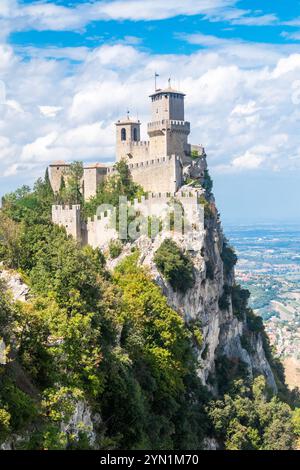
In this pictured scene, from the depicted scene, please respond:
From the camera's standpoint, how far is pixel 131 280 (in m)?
44.9

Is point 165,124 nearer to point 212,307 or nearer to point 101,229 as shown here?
point 101,229

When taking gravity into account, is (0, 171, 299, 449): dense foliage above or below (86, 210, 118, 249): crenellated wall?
below

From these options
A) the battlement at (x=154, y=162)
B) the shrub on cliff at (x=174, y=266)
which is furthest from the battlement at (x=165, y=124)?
the shrub on cliff at (x=174, y=266)

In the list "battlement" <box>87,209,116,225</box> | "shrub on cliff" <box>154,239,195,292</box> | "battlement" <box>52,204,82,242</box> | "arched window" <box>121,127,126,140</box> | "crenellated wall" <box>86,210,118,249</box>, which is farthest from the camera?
"arched window" <box>121,127,126,140</box>

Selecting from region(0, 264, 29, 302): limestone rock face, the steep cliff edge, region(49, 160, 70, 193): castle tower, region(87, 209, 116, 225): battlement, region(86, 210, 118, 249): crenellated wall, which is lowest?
the steep cliff edge

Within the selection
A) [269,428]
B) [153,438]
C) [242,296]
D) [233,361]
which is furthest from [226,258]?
[153,438]

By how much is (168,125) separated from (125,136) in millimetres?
4269

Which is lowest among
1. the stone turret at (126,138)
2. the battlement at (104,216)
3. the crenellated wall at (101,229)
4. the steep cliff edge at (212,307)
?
the steep cliff edge at (212,307)

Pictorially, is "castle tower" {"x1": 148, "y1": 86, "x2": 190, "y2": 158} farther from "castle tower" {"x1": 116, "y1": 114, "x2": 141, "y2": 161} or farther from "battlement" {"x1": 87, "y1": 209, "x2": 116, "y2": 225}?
"battlement" {"x1": 87, "y1": 209, "x2": 116, "y2": 225}

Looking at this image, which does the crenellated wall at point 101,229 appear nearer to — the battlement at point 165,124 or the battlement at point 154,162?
the battlement at point 154,162

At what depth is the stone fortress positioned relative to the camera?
2174 inches

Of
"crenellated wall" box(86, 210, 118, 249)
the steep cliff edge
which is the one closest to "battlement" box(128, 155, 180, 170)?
"crenellated wall" box(86, 210, 118, 249)

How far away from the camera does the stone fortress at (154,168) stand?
55.2 metres

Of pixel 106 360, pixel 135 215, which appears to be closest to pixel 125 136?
pixel 135 215
